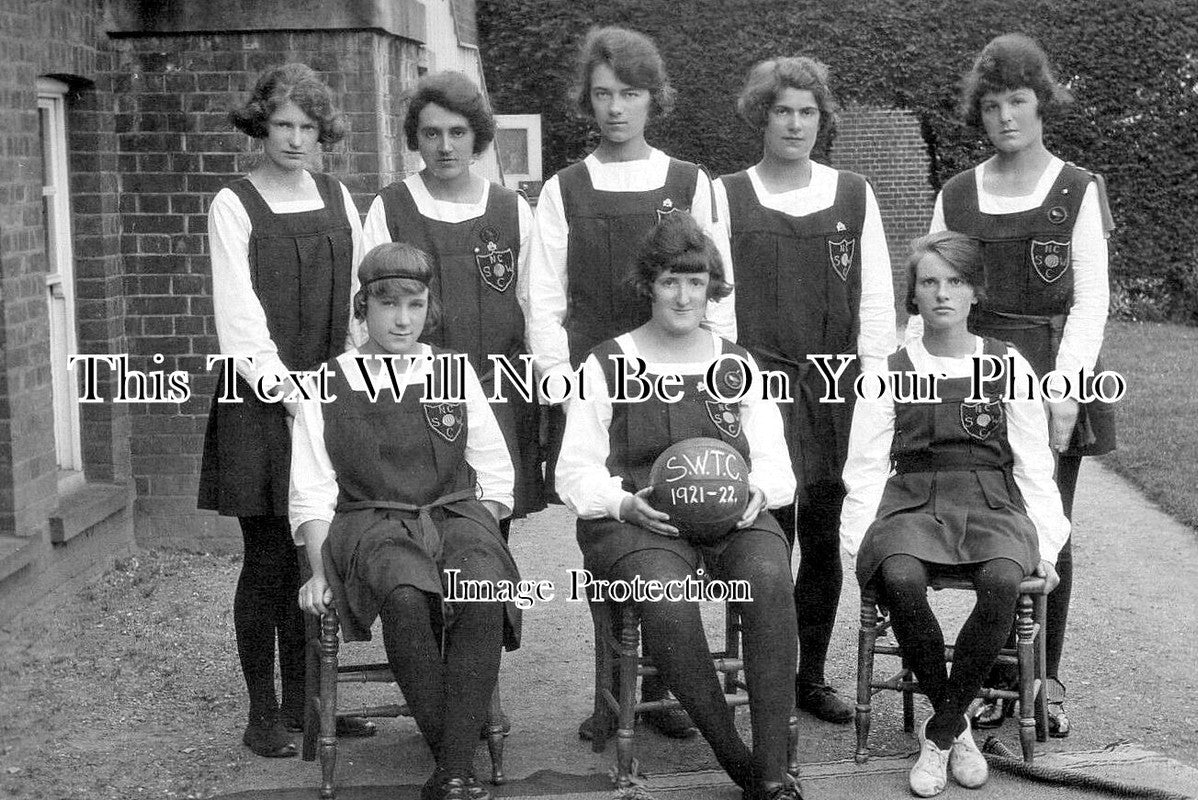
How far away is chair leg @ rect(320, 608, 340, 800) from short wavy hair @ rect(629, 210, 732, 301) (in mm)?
1339

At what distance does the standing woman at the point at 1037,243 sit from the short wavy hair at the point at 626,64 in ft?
3.19

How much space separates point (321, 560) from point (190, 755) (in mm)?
898

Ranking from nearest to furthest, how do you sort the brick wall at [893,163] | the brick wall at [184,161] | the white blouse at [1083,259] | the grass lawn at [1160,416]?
1. the white blouse at [1083,259]
2. the brick wall at [184,161]
3. the grass lawn at [1160,416]
4. the brick wall at [893,163]

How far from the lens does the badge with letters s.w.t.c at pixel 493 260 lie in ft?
15.5

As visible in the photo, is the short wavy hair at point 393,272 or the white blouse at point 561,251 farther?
the white blouse at point 561,251

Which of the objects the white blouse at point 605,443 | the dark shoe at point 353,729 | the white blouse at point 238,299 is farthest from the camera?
the dark shoe at point 353,729

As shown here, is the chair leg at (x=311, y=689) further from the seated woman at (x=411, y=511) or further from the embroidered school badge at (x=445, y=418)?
the embroidered school badge at (x=445, y=418)

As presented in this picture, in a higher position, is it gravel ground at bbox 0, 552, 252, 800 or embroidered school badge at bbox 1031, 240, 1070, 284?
embroidered school badge at bbox 1031, 240, 1070, 284

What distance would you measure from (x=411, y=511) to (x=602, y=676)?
783 millimetres

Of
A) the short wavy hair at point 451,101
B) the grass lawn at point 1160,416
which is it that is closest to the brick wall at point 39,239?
the short wavy hair at point 451,101

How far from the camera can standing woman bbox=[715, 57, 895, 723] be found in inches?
191

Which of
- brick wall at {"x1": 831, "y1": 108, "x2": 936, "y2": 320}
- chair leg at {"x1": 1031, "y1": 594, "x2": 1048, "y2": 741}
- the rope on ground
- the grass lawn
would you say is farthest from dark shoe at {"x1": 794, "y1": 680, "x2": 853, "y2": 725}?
brick wall at {"x1": 831, "y1": 108, "x2": 936, "y2": 320}

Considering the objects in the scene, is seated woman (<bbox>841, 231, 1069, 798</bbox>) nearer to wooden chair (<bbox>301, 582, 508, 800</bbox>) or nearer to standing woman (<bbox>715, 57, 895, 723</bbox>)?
standing woman (<bbox>715, 57, 895, 723</bbox>)

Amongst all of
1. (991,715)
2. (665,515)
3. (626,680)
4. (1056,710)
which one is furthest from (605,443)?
(1056,710)
